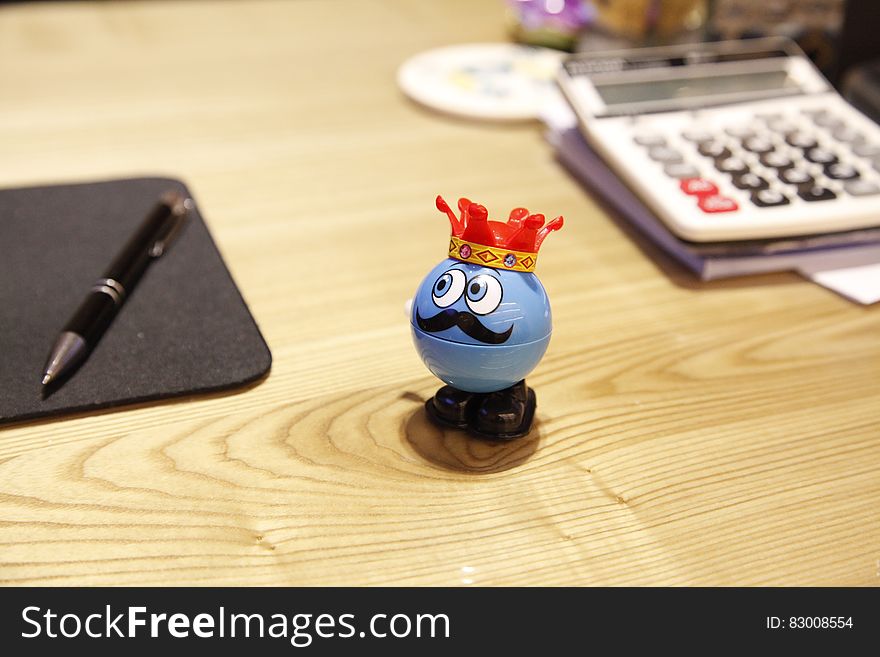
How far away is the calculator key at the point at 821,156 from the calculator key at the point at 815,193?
42 millimetres

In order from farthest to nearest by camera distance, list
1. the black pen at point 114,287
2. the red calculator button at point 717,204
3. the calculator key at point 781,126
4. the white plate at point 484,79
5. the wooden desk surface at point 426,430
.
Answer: the white plate at point 484,79 → the calculator key at point 781,126 → the red calculator button at point 717,204 → the black pen at point 114,287 → the wooden desk surface at point 426,430

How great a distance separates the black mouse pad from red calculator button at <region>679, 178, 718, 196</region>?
0.31 metres

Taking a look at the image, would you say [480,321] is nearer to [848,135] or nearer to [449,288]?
[449,288]

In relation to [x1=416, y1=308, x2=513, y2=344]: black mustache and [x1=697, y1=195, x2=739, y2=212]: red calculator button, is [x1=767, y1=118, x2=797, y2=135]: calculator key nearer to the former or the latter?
[x1=697, y1=195, x2=739, y2=212]: red calculator button

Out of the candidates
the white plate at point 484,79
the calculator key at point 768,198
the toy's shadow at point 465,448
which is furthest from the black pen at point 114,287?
the calculator key at point 768,198

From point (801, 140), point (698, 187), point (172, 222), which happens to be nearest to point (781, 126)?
point (801, 140)

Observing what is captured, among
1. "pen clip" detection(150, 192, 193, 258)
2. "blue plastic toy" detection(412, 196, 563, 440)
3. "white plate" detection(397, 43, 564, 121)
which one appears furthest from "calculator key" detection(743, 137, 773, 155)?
"pen clip" detection(150, 192, 193, 258)

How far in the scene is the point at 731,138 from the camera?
0.72m

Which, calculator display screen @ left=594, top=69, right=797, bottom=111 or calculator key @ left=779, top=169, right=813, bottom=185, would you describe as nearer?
calculator key @ left=779, top=169, right=813, bottom=185

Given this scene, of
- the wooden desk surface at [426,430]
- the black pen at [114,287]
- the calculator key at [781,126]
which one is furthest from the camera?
the calculator key at [781,126]

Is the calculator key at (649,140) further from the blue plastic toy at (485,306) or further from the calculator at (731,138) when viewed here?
the blue plastic toy at (485,306)

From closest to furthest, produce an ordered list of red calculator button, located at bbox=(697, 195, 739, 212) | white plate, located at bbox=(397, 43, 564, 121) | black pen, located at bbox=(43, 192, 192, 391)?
1. black pen, located at bbox=(43, 192, 192, 391)
2. red calculator button, located at bbox=(697, 195, 739, 212)
3. white plate, located at bbox=(397, 43, 564, 121)

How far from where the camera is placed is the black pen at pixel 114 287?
0.53 meters

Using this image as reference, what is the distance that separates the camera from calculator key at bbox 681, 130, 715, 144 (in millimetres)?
715
